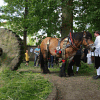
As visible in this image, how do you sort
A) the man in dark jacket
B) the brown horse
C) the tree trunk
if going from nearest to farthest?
the brown horse < the man in dark jacket < the tree trunk

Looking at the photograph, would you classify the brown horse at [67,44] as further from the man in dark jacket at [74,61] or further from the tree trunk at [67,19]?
the tree trunk at [67,19]

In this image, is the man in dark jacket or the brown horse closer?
the brown horse

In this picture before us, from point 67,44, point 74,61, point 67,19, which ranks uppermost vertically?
point 67,19

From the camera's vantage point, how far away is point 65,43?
22.1 ft

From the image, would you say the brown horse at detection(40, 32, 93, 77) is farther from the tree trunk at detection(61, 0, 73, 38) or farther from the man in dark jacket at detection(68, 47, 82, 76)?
the tree trunk at detection(61, 0, 73, 38)

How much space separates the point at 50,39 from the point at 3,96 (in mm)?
4962

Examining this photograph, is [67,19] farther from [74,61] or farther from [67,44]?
[74,61]

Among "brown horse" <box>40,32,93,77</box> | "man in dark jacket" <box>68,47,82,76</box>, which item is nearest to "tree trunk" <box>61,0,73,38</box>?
"brown horse" <box>40,32,93,77</box>

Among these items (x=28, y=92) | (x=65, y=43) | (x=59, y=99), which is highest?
(x=65, y=43)

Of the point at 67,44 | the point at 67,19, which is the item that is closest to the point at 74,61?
the point at 67,44

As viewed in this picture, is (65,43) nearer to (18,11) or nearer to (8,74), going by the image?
(8,74)

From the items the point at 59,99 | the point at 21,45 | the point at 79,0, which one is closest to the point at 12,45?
the point at 21,45

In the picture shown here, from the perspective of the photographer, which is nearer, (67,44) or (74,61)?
(67,44)

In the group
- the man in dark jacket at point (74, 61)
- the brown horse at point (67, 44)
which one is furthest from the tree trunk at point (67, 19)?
the man in dark jacket at point (74, 61)
